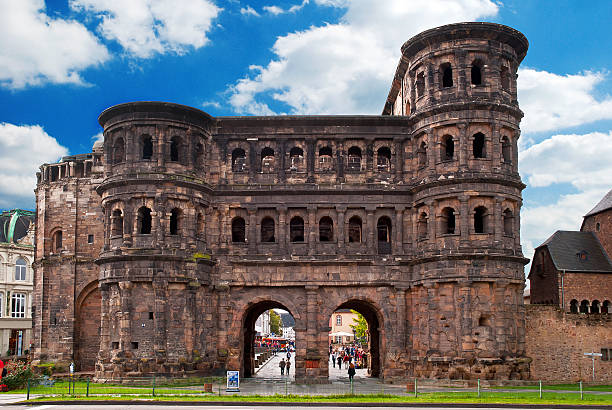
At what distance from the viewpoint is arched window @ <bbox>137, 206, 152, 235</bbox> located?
4081 cm

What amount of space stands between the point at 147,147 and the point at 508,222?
2292cm

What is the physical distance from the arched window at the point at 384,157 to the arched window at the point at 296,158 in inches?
191

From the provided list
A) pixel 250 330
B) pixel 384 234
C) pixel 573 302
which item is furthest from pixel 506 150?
pixel 250 330

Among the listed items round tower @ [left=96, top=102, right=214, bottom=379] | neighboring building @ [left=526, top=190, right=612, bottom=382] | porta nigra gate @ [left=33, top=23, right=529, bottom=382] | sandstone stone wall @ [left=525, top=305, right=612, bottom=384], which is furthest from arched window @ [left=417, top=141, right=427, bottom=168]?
round tower @ [left=96, top=102, right=214, bottom=379]

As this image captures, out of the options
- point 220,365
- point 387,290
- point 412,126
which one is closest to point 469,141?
point 412,126

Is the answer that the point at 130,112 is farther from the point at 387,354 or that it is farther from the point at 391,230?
the point at 387,354

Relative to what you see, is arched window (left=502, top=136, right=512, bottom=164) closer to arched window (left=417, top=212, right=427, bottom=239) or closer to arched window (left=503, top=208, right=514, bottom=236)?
arched window (left=503, top=208, right=514, bottom=236)

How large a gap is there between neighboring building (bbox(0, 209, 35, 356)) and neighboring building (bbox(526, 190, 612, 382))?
52.5 meters

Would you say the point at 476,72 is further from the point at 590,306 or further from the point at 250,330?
the point at 250,330

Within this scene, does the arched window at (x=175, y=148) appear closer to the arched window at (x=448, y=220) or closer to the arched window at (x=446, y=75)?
the arched window at (x=448, y=220)

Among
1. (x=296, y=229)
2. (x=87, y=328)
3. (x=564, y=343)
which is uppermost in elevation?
(x=296, y=229)

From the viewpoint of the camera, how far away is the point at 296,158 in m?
44.2

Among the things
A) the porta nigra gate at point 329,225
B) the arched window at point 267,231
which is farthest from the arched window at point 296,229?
the arched window at point 267,231

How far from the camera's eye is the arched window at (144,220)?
134 feet
